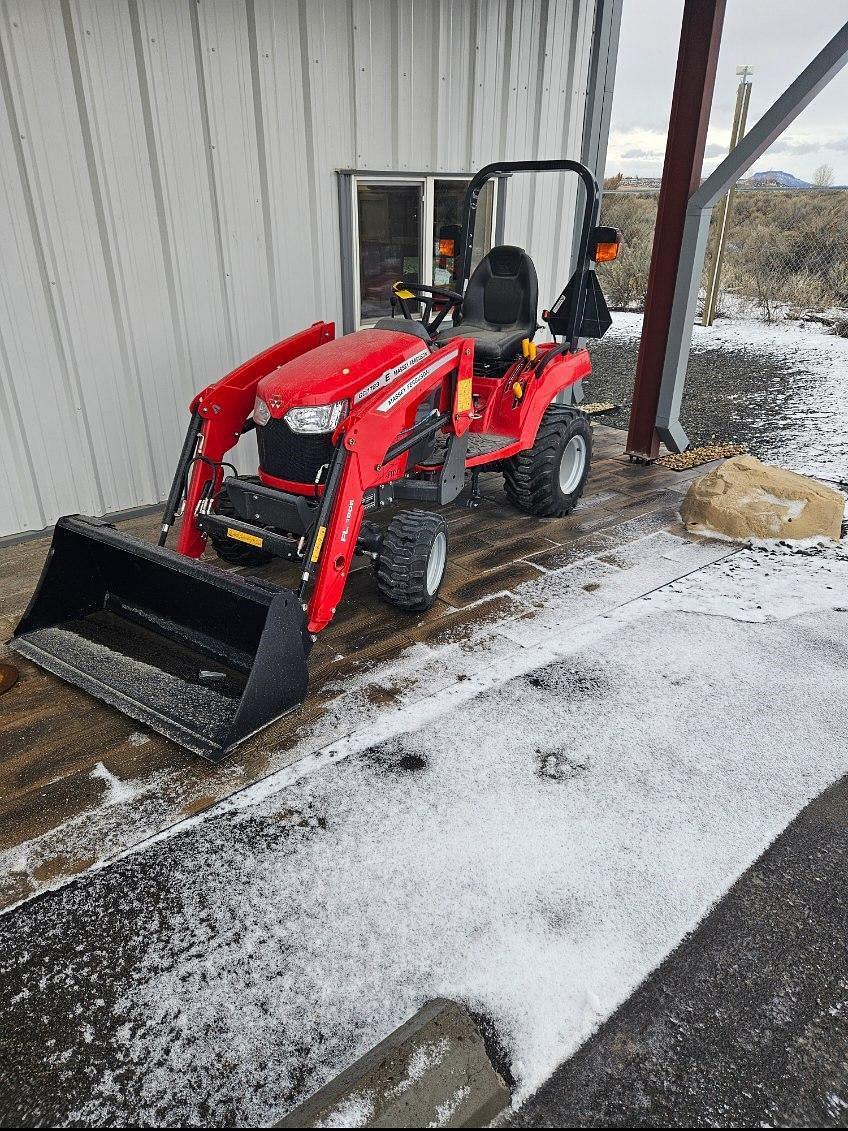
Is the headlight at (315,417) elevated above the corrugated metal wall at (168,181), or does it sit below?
below

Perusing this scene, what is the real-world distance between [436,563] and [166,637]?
48.7 inches

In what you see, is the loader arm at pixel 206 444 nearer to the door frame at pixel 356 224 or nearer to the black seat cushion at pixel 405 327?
the black seat cushion at pixel 405 327

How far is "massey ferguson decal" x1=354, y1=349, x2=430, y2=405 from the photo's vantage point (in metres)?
3.24

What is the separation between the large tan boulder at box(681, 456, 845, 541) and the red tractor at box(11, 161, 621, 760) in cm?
132

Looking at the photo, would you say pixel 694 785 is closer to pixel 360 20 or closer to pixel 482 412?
pixel 482 412

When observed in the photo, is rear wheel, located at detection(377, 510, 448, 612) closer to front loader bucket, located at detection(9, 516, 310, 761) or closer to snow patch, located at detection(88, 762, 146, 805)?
front loader bucket, located at detection(9, 516, 310, 761)

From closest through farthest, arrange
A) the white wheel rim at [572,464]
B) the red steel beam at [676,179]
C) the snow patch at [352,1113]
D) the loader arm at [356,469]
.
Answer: the snow patch at [352,1113], the loader arm at [356,469], the red steel beam at [676,179], the white wheel rim at [572,464]

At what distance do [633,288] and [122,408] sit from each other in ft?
38.6

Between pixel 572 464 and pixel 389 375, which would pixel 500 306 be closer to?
pixel 572 464

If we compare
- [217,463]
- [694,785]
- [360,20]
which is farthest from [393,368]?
[360,20]

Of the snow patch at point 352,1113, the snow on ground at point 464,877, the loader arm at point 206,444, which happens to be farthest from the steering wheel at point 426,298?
the snow patch at point 352,1113

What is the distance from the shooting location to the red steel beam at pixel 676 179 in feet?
15.3

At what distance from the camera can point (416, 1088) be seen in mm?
1606

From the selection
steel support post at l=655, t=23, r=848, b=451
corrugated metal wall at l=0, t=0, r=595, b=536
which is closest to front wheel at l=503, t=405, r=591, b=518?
steel support post at l=655, t=23, r=848, b=451
